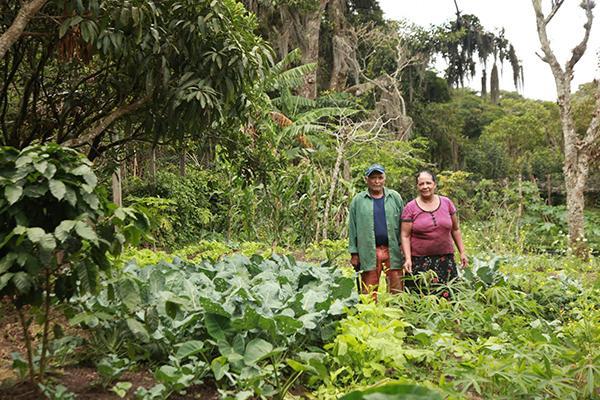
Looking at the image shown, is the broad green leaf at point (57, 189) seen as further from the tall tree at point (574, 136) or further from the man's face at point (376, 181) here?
the tall tree at point (574, 136)

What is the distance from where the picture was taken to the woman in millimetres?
4543

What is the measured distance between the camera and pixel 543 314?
4.71m

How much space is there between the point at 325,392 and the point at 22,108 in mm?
3592

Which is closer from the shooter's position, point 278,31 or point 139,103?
point 139,103

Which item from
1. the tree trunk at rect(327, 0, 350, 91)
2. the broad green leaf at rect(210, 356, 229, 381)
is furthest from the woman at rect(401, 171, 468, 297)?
the tree trunk at rect(327, 0, 350, 91)

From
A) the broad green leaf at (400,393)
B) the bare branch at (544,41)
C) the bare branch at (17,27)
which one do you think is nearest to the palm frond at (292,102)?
the bare branch at (544,41)

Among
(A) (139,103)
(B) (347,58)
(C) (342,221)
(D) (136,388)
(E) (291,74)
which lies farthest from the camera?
(B) (347,58)

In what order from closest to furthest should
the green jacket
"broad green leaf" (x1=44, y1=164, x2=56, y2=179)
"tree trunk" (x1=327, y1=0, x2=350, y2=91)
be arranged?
"broad green leaf" (x1=44, y1=164, x2=56, y2=179), the green jacket, "tree trunk" (x1=327, y1=0, x2=350, y2=91)

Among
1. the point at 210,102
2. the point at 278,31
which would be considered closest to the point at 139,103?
the point at 210,102

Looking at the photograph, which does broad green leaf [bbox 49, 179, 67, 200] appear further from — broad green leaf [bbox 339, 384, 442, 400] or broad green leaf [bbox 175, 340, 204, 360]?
broad green leaf [bbox 339, 384, 442, 400]

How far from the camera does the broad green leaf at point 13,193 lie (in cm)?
212

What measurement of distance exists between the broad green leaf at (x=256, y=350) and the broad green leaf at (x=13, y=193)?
53.2 inches

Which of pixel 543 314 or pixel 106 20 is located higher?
pixel 106 20

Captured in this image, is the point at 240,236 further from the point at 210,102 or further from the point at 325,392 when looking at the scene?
the point at 325,392
